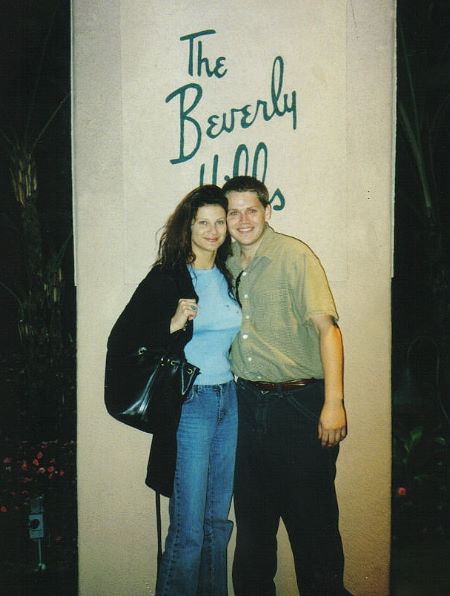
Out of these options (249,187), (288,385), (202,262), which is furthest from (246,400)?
(249,187)

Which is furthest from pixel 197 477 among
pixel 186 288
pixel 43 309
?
pixel 43 309

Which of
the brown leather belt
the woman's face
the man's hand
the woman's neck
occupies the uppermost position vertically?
the woman's face

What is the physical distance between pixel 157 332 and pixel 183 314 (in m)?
0.14

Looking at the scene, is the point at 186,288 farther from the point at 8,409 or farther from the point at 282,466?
the point at 8,409

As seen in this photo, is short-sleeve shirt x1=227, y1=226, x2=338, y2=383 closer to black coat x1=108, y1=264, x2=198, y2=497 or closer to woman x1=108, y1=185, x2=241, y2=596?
woman x1=108, y1=185, x2=241, y2=596

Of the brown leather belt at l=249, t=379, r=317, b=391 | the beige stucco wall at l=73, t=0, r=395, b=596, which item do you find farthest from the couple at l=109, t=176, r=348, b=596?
the beige stucco wall at l=73, t=0, r=395, b=596

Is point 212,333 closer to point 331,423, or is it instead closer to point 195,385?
point 195,385

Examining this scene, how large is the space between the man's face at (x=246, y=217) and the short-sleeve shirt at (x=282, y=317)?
0.10 meters

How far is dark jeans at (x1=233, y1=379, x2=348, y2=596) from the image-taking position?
6.45 feet

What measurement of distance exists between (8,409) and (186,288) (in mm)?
4124

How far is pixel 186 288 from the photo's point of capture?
1994 millimetres

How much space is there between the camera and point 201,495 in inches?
77.8

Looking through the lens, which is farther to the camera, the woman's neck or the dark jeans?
the woman's neck

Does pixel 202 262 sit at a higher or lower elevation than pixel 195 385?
higher
